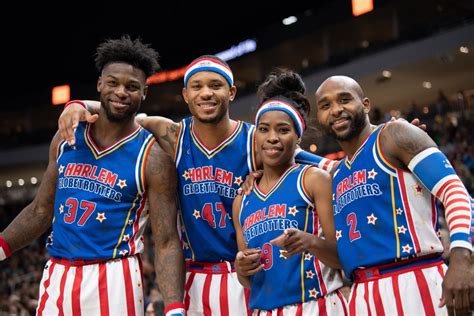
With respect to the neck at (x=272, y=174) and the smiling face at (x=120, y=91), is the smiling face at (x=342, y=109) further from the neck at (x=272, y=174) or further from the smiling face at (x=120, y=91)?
the smiling face at (x=120, y=91)

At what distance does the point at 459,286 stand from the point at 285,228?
1.27 meters

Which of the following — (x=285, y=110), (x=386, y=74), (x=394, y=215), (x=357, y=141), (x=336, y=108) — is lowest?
(x=394, y=215)

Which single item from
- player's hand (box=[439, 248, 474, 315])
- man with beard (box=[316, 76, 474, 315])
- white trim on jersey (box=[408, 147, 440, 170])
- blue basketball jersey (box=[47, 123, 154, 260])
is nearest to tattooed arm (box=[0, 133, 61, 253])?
blue basketball jersey (box=[47, 123, 154, 260])

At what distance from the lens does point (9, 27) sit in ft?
90.0

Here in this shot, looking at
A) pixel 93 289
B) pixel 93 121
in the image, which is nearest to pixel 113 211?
pixel 93 289

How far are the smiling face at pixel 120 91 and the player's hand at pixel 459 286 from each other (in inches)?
95.3

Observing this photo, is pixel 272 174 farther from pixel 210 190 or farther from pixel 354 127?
pixel 354 127

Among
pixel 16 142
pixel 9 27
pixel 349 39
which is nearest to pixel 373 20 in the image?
pixel 349 39

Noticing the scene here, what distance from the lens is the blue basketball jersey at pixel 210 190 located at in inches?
194

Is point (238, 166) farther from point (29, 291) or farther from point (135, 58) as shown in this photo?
point (29, 291)

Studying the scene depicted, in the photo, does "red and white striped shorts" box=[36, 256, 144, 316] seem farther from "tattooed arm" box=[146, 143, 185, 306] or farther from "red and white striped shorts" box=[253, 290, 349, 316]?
"red and white striped shorts" box=[253, 290, 349, 316]

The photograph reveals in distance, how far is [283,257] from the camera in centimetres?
444

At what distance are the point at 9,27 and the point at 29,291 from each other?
49.7 feet

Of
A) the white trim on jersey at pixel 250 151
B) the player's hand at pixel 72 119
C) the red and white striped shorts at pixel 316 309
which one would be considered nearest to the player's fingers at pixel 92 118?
the player's hand at pixel 72 119
